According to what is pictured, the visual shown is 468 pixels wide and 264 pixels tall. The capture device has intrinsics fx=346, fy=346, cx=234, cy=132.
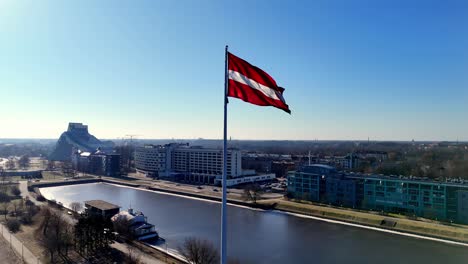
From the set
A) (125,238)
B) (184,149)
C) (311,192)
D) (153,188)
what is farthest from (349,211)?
(184,149)

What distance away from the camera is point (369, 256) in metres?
8.20

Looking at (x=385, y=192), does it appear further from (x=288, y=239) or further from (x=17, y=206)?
(x=17, y=206)

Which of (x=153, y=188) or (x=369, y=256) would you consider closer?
(x=369, y=256)

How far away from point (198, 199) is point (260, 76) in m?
14.1

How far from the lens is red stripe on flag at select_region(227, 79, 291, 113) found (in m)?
2.50

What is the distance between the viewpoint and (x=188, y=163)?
77.4 feet

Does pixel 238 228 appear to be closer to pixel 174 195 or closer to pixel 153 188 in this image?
pixel 174 195

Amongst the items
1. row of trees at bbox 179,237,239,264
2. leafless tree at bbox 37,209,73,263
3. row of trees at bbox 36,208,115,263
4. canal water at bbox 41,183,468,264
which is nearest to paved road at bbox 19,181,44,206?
canal water at bbox 41,183,468,264

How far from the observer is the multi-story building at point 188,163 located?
21.4 meters

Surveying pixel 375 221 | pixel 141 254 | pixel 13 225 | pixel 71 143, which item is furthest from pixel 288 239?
pixel 71 143

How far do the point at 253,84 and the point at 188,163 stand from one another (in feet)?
70.3

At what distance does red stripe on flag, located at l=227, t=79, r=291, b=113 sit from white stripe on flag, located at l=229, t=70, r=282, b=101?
0.02 m

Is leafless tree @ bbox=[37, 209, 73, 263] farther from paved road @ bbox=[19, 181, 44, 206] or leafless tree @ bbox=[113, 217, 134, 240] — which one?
paved road @ bbox=[19, 181, 44, 206]

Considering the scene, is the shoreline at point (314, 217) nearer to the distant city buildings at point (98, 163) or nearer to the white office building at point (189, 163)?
the white office building at point (189, 163)
